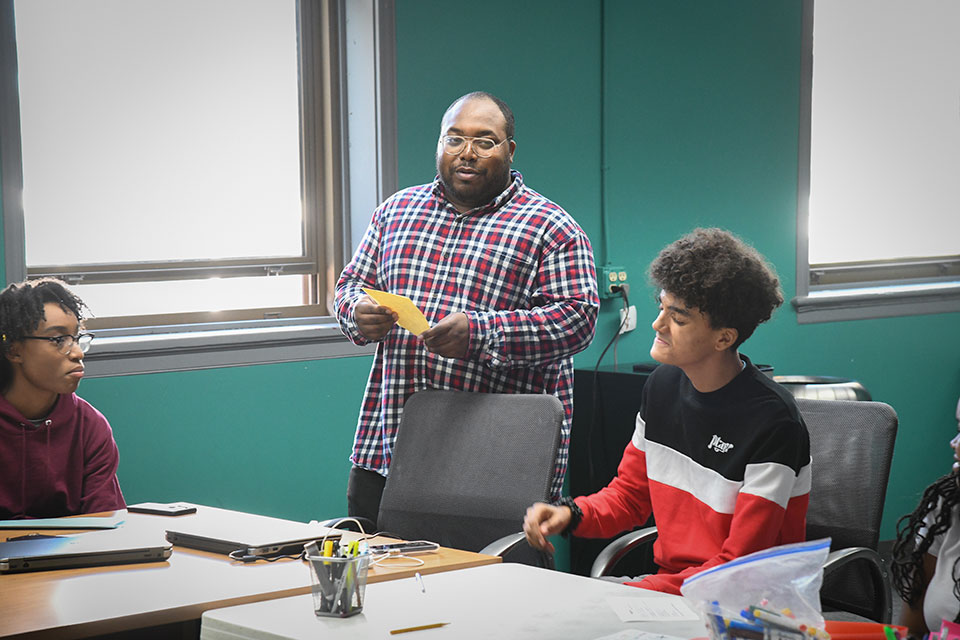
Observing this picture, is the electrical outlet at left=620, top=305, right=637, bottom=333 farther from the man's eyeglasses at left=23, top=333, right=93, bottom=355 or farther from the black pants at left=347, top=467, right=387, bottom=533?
the man's eyeglasses at left=23, top=333, right=93, bottom=355

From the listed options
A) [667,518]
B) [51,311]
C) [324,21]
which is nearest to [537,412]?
[667,518]

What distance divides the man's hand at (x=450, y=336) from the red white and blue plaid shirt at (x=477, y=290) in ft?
0.31

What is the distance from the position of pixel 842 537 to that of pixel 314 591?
3.56ft

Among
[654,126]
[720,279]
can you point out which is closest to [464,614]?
[720,279]

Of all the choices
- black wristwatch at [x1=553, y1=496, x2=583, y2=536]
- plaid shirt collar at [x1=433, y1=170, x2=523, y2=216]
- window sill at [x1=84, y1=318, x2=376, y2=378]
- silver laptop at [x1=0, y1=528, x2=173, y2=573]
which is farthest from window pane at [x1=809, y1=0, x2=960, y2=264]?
silver laptop at [x1=0, y1=528, x2=173, y2=573]

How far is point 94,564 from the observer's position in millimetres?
1869

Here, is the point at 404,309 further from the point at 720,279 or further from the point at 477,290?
the point at 720,279

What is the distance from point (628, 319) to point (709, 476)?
222 centimetres

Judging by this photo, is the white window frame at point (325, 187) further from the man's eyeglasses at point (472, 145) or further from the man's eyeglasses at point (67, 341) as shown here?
the man's eyeglasses at point (472, 145)

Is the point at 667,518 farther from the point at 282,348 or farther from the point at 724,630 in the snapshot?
the point at 282,348

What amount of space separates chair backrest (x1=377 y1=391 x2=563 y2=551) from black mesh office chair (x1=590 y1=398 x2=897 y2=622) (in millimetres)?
243

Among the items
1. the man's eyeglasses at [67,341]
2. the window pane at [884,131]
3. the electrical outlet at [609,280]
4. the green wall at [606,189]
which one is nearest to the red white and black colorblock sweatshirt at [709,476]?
the man's eyeglasses at [67,341]

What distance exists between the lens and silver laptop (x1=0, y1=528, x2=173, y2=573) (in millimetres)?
1849

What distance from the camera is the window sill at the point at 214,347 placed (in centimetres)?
324
